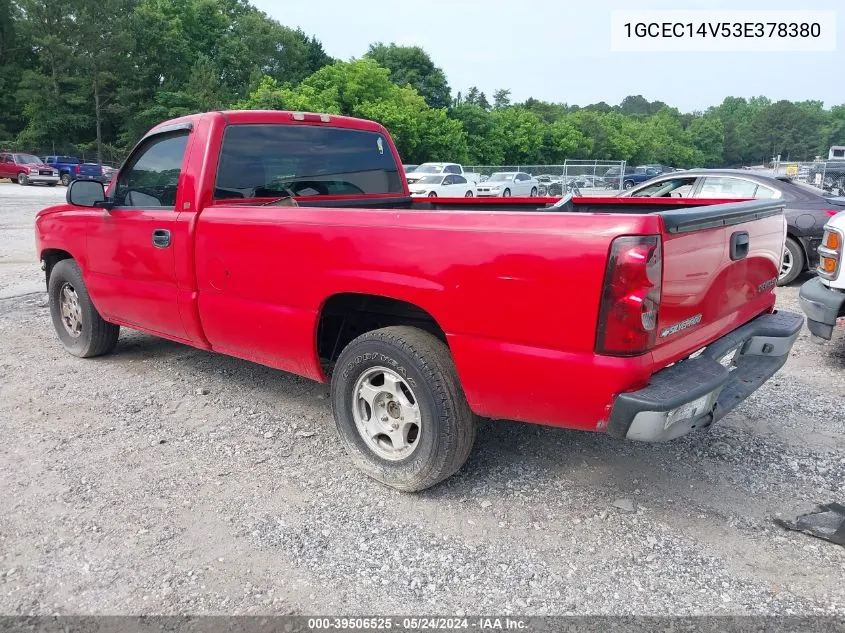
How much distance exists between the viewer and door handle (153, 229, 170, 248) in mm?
4121

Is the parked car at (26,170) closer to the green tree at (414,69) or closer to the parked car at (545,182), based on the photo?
the parked car at (545,182)

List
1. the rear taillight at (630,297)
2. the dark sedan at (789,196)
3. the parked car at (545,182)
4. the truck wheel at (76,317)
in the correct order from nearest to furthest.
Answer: the rear taillight at (630,297) < the truck wheel at (76,317) < the dark sedan at (789,196) < the parked car at (545,182)

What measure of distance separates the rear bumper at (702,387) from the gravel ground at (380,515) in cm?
59

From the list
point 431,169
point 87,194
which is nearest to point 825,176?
point 431,169

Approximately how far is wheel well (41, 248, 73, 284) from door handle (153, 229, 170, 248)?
187cm

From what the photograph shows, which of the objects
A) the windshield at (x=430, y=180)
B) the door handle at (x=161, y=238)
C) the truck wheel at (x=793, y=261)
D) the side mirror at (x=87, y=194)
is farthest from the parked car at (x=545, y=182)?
the door handle at (x=161, y=238)

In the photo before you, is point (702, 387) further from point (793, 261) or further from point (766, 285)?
point (793, 261)

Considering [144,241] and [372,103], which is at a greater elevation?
[372,103]

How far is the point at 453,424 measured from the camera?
302cm

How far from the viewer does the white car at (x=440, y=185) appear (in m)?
28.9

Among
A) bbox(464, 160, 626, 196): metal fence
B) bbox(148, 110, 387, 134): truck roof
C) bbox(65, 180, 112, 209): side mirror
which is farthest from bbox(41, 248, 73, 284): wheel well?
bbox(464, 160, 626, 196): metal fence

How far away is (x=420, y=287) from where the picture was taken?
2951mm

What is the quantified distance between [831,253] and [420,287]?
380 centimetres

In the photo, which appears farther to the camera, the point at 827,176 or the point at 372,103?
the point at 372,103
